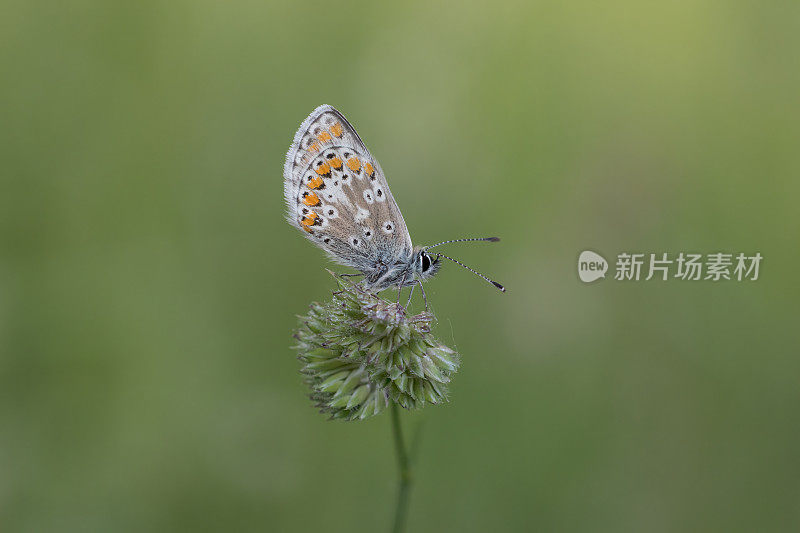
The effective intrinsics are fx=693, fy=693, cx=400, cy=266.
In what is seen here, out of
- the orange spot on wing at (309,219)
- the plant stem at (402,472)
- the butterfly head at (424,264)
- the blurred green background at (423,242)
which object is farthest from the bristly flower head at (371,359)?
the blurred green background at (423,242)

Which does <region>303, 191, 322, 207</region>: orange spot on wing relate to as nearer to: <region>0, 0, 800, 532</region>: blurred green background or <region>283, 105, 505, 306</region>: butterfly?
<region>283, 105, 505, 306</region>: butterfly

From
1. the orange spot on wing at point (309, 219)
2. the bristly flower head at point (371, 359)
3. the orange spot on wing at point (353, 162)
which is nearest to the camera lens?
the bristly flower head at point (371, 359)

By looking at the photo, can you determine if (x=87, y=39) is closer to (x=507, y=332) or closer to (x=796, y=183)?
(x=507, y=332)

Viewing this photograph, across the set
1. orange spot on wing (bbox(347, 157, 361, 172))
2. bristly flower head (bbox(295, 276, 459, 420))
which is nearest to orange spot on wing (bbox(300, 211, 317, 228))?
orange spot on wing (bbox(347, 157, 361, 172))

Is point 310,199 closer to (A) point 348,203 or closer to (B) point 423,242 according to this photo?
(A) point 348,203

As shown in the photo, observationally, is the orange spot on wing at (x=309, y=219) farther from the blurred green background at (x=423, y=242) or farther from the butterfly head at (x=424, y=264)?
the blurred green background at (x=423, y=242)

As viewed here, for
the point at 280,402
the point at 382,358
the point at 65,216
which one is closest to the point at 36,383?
the point at 65,216

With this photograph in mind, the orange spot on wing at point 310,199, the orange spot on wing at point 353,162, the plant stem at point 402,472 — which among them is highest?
the orange spot on wing at point 353,162

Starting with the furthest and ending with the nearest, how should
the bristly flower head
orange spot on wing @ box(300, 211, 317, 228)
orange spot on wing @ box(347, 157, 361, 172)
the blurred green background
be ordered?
the blurred green background < orange spot on wing @ box(300, 211, 317, 228) < orange spot on wing @ box(347, 157, 361, 172) < the bristly flower head

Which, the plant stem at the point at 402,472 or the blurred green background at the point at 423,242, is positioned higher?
the blurred green background at the point at 423,242
